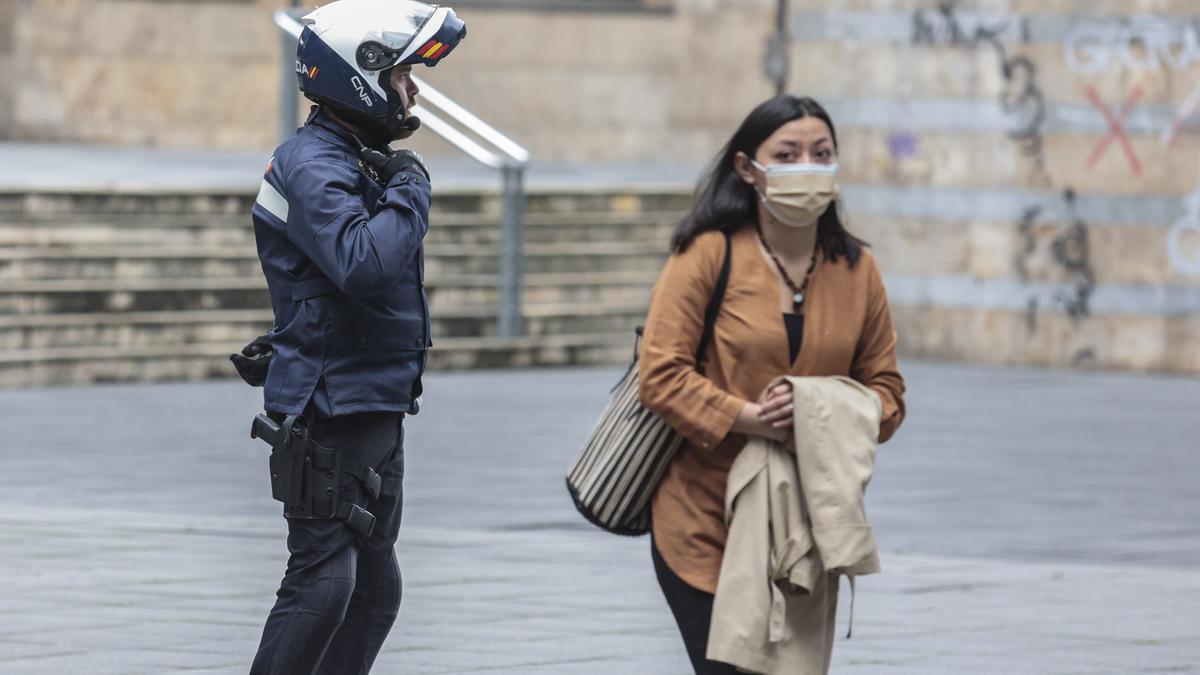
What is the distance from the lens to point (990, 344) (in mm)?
14398

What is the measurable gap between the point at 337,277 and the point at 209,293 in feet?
30.3

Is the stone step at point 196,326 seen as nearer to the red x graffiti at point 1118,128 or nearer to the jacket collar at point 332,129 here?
the red x graffiti at point 1118,128

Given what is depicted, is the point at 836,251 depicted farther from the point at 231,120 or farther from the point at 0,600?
the point at 231,120

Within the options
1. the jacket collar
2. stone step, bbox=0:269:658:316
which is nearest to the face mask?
the jacket collar

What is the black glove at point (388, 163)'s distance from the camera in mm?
4582

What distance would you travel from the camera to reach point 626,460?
4520mm

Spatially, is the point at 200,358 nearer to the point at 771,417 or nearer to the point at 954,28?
the point at 954,28

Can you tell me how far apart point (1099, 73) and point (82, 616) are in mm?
8892

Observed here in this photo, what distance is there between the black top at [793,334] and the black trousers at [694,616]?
1.59ft

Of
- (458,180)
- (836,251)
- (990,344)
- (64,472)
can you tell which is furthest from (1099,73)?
(836,251)

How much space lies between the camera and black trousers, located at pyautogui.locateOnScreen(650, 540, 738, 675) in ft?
14.5

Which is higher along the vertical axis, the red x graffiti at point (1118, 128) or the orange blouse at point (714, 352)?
the orange blouse at point (714, 352)

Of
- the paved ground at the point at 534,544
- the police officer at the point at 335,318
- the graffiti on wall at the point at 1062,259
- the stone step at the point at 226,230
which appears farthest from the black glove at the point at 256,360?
the graffiti on wall at the point at 1062,259

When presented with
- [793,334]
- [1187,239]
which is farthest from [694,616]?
[1187,239]
